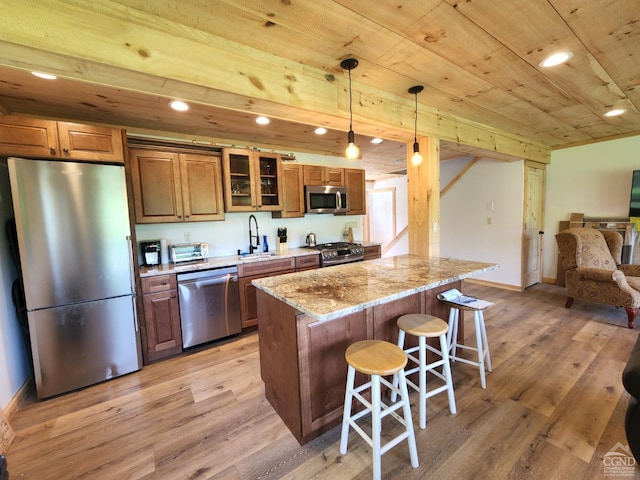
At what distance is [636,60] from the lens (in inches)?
82.9

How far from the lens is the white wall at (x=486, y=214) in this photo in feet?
14.9

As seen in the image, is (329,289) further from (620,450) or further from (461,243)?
(461,243)

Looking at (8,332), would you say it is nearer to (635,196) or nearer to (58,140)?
(58,140)

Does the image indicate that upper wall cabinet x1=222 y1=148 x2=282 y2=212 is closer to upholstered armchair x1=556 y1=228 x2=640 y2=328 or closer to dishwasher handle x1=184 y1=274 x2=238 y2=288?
dishwasher handle x1=184 y1=274 x2=238 y2=288

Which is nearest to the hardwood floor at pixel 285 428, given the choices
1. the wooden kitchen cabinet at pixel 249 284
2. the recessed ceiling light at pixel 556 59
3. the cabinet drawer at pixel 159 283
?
the wooden kitchen cabinet at pixel 249 284

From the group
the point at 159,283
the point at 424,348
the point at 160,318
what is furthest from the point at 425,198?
the point at 160,318

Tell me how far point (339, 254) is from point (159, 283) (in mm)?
2224

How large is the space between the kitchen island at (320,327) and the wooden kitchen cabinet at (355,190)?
248 cm

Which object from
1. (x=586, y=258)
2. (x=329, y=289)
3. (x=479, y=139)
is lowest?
(x=586, y=258)

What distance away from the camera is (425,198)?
2.94 m

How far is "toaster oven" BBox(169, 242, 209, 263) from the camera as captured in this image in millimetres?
3023

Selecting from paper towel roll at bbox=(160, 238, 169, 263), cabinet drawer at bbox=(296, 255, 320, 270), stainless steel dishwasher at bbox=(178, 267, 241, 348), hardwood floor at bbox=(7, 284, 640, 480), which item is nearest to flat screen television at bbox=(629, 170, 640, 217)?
hardwood floor at bbox=(7, 284, 640, 480)

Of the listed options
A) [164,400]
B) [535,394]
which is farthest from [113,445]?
[535,394]

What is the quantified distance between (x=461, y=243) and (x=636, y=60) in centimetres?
351
